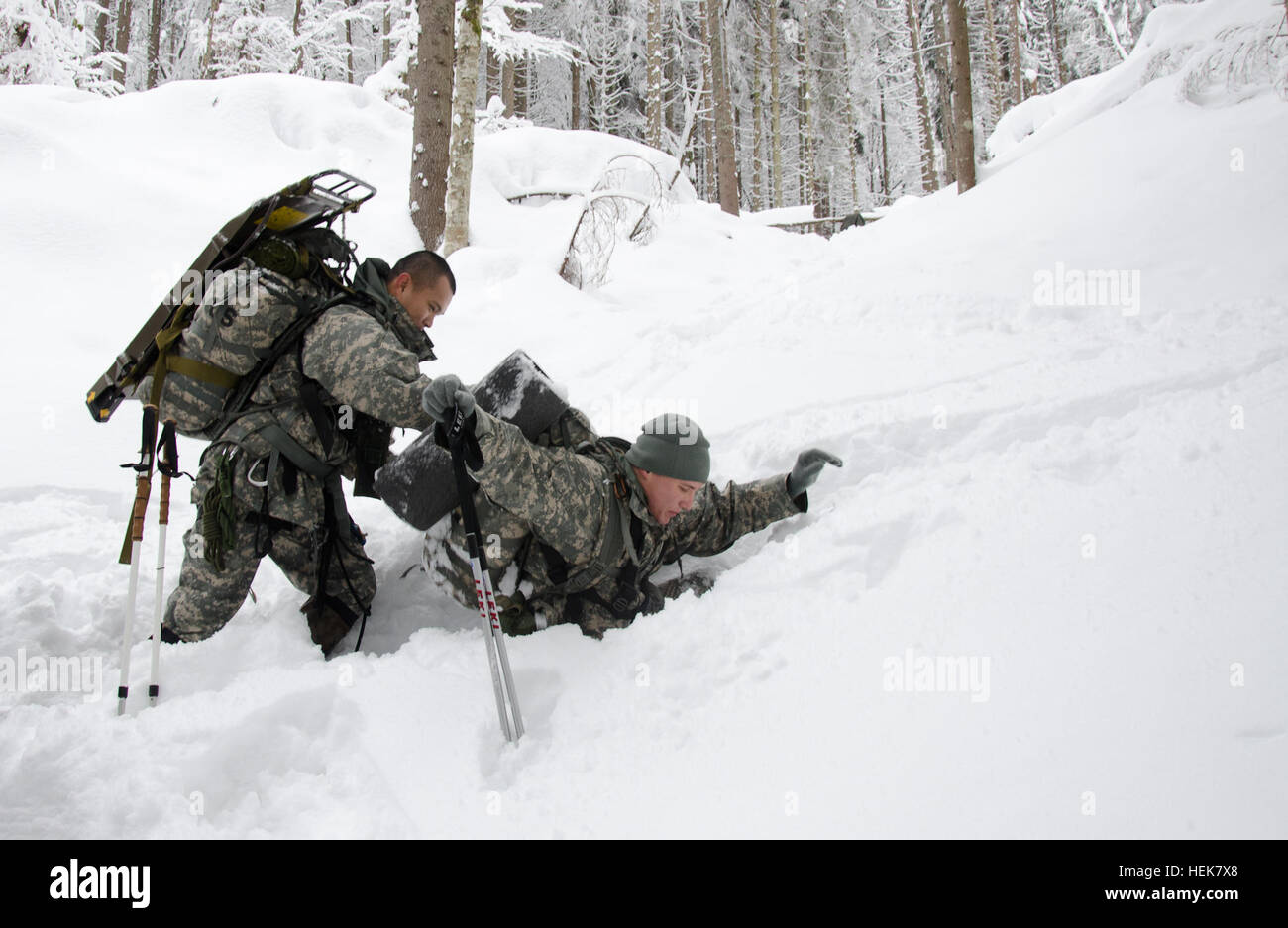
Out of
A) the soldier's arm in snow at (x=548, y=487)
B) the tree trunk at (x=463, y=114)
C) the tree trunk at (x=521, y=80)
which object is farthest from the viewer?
the tree trunk at (x=521, y=80)

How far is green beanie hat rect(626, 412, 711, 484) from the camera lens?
9.94ft

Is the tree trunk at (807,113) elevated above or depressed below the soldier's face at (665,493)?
above

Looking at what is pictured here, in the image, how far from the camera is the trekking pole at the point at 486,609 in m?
2.42

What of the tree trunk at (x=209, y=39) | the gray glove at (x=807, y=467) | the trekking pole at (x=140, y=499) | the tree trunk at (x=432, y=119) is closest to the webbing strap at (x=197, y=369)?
the trekking pole at (x=140, y=499)

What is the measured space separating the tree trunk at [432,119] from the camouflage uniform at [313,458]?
5.41 meters

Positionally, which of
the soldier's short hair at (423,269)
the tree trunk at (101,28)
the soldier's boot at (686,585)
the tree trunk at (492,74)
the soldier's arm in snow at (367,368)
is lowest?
the soldier's boot at (686,585)

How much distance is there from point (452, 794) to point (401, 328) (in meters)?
2.04

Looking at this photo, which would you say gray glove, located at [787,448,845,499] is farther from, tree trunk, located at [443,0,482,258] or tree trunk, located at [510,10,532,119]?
tree trunk, located at [510,10,532,119]

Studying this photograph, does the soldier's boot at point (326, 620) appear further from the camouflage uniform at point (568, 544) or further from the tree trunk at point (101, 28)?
the tree trunk at point (101, 28)

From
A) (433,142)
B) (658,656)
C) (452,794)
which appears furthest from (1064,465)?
(433,142)

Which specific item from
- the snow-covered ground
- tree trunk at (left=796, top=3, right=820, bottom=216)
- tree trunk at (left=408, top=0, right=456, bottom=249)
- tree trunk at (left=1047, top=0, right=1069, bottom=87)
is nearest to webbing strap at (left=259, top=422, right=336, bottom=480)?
the snow-covered ground

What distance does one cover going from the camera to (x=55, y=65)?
42.2ft

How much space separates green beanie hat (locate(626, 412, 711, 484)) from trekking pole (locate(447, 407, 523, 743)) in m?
0.79

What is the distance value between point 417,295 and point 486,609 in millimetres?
1623
